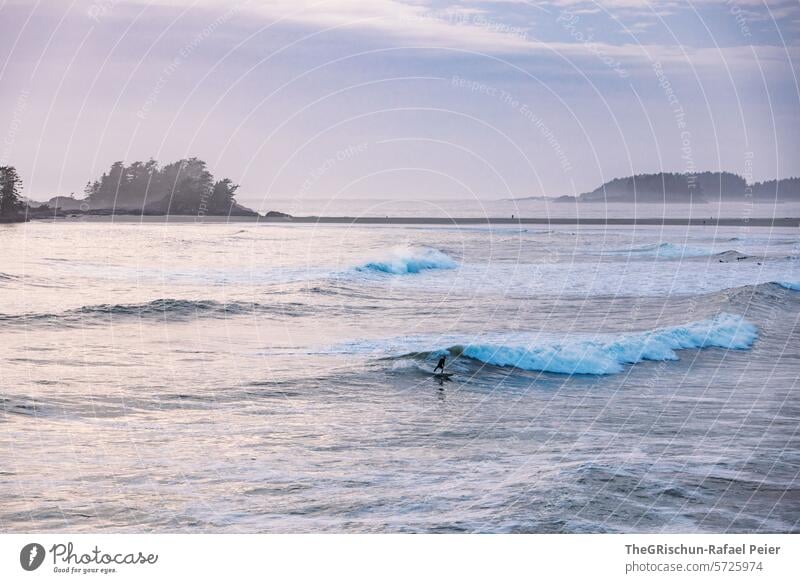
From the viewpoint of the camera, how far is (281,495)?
13.7 m

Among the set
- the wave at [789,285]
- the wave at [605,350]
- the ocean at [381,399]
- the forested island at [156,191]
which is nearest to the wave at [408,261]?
the ocean at [381,399]

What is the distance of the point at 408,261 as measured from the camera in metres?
49.3

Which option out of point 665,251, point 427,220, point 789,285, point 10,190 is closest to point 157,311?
point 10,190

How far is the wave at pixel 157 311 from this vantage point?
28.7m

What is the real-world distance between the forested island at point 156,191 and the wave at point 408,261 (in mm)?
10057

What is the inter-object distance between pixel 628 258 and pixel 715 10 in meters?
30.5

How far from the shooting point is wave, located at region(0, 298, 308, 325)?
1130 inches

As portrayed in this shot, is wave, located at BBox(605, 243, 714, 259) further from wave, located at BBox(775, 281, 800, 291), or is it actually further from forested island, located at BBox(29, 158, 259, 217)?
forested island, located at BBox(29, 158, 259, 217)

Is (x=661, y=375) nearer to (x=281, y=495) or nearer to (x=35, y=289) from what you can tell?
(x=281, y=495)

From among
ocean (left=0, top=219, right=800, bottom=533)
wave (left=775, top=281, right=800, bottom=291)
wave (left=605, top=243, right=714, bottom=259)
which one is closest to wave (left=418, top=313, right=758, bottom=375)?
ocean (left=0, top=219, right=800, bottom=533)
